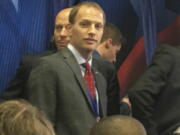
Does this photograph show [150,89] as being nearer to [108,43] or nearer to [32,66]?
[32,66]

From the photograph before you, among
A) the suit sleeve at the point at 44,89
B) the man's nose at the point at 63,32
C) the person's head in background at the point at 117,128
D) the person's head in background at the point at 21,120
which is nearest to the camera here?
the person's head in background at the point at 21,120

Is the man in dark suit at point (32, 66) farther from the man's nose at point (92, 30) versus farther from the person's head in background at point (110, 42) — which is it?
the person's head in background at point (110, 42)

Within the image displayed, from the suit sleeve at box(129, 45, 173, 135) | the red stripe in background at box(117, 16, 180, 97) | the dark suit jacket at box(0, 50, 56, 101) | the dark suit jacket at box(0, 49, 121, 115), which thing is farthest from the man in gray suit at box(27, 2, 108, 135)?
the red stripe in background at box(117, 16, 180, 97)

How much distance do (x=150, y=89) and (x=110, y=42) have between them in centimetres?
113

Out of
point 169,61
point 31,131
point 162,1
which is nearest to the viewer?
point 31,131

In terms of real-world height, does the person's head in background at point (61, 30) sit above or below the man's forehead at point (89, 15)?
below

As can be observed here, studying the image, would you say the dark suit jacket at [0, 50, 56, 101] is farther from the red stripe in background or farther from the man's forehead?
the red stripe in background

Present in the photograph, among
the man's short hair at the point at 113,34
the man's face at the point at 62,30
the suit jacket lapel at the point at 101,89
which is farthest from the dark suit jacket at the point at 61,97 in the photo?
the man's short hair at the point at 113,34

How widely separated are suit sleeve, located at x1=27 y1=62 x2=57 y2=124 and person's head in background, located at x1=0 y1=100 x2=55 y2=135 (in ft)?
3.65

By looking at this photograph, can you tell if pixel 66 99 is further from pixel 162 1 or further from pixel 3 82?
pixel 162 1

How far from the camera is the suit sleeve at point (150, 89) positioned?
264 centimetres

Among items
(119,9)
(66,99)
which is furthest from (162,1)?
(66,99)

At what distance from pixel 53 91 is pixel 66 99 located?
8cm

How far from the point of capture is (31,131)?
1.25 meters
